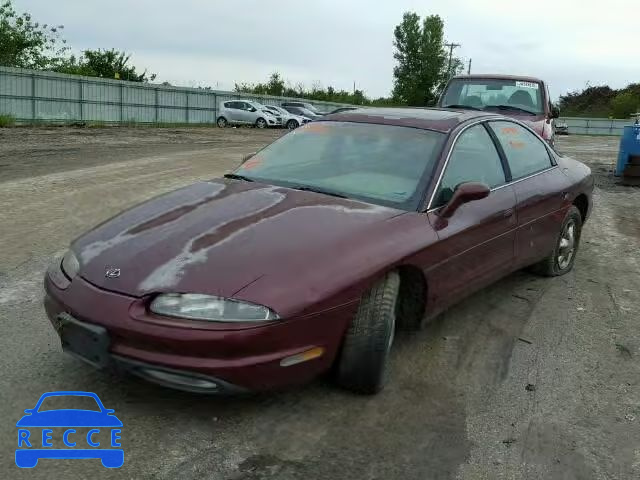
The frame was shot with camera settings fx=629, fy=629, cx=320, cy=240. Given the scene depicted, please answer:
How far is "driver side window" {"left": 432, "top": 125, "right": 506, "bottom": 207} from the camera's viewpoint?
3.87 m

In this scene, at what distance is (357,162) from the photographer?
4.05 meters

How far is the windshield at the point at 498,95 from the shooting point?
9914 mm

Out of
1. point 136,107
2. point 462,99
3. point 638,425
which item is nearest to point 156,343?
point 638,425

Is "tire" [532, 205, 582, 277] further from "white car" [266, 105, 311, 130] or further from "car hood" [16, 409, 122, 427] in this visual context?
"white car" [266, 105, 311, 130]

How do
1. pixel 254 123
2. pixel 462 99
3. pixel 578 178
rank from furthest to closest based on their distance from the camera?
pixel 254 123 < pixel 462 99 < pixel 578 178

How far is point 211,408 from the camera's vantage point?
302cm

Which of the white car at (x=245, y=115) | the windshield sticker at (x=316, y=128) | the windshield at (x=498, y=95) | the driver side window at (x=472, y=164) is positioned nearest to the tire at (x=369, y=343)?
the driver side window at (x=472, y=164)

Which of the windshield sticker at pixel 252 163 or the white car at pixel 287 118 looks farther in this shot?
the white car at pixel 287 118

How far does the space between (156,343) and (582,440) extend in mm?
1978

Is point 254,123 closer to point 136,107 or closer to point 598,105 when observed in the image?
point 136,107

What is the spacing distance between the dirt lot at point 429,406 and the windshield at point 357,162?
99cm

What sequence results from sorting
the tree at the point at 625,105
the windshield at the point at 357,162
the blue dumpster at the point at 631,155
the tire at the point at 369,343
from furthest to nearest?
the tree at the point at 625,105 < the blue dumpster at the point at 631,155 < the windshield at the point at 357,162 < the tire at the point at 369,343

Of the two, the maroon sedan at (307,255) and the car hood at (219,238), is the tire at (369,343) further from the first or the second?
the car hood at (219,238)

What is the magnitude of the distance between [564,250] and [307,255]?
336 centimetres
